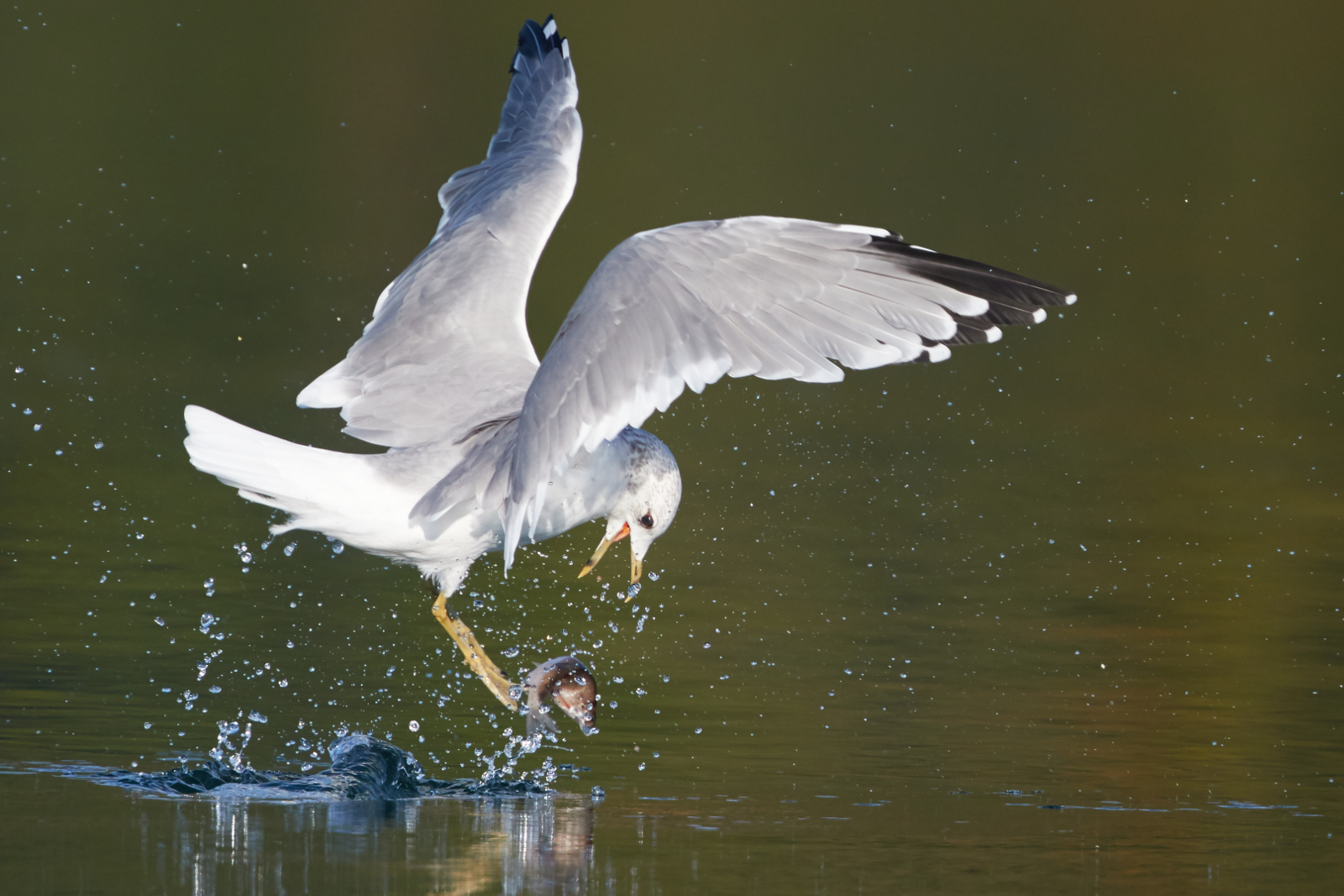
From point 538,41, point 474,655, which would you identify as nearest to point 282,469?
point 474,655

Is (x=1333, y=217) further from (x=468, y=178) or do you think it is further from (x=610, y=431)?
(x=610, y=431)

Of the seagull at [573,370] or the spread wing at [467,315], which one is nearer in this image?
the seagull at [573,370]

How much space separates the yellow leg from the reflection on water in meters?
1.19

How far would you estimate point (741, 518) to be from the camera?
35.3 feet

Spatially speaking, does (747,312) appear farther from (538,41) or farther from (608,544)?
(538,41)

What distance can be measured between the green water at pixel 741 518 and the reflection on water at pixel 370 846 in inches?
0.8

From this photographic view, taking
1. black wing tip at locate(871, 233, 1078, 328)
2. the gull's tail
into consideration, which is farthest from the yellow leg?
black wing tip at locate(871, 233, 1078, 328)

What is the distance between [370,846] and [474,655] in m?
1.96

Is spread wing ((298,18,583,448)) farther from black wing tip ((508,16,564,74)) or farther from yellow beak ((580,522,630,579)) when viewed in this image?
yellow beak ((580,522,630,579))

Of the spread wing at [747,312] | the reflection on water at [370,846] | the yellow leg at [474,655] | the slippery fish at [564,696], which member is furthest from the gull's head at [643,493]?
the reflection on water at [370,846]

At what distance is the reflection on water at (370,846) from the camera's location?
5332 mm

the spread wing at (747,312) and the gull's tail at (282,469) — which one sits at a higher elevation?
the spread wing at (747,312)

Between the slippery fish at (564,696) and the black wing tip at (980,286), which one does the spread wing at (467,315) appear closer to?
the slippery fish at (564,696)

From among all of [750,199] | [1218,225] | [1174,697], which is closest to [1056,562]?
[1174,697]
